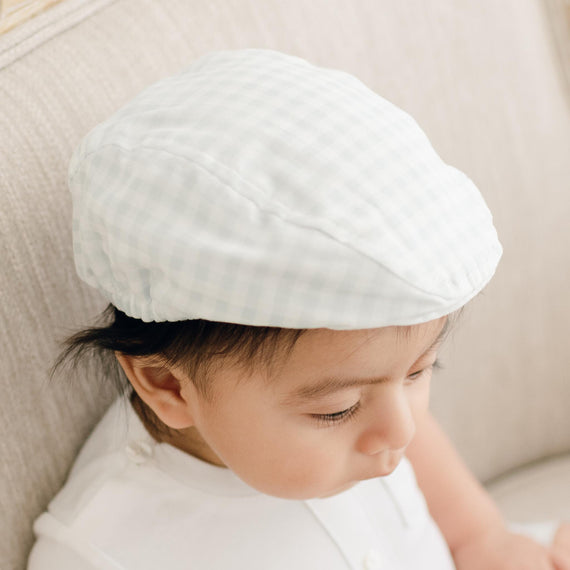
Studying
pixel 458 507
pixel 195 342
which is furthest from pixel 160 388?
pixel 458 507

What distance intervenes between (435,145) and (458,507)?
15.2 inches

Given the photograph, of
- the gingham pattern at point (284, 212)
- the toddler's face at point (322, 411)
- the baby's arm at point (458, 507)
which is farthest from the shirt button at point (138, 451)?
the baby's arm at point (458, 507)

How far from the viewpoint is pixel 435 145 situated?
2.72 ft

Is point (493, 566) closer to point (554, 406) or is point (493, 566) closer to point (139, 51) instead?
point (554, 406)

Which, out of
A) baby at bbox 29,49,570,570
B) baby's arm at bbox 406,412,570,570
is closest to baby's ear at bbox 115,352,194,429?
baby at bbox 29,49,570,570

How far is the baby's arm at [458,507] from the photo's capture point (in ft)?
2.58

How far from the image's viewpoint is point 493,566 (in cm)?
78

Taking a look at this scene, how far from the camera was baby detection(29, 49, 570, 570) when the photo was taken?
0.42m

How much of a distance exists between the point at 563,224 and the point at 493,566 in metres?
0.41

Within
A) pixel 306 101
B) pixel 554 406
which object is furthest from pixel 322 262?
pixel 554 406

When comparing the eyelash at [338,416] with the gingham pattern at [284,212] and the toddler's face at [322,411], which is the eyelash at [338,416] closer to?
the toddler's face at [322,411]

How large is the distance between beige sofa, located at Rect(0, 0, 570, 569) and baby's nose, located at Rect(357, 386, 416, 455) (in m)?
0.25

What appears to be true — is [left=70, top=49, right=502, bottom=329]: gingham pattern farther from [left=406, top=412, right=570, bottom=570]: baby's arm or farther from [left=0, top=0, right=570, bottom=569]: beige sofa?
[left=406, top=412, right=570, bottom=570]: baby's arm

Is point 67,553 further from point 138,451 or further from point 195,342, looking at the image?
point 195,342
